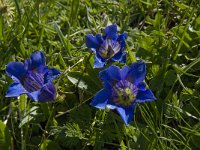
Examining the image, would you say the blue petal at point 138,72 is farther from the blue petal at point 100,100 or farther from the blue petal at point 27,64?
the blue petal at point 27,64

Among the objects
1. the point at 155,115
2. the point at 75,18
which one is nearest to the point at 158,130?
the point at 155,115

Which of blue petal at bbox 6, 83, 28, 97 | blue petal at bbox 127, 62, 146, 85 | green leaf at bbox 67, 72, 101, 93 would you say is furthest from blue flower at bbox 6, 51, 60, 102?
blue petal at bbox 127, 62, 146, 85

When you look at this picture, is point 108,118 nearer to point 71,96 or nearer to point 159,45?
point 71,96

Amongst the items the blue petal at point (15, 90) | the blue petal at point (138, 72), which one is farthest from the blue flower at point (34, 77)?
the blue petal at point (138, 72)

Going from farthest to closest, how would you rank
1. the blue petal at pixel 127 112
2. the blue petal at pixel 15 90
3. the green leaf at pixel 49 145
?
the green leaf at pixel 49 145 < the blue petal at pixel 15 90 < the blue petal at pixel 127 112

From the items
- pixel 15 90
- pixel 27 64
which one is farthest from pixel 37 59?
pixel 15 90

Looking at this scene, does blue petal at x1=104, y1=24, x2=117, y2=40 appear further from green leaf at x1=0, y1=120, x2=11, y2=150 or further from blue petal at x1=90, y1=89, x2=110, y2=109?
green leaf at x1=0, y1=120, x2=11, y2=150

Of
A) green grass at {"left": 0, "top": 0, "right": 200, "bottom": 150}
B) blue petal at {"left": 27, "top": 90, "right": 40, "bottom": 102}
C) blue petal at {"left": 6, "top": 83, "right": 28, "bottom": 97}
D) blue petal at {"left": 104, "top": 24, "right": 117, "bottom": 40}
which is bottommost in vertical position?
green grass at {"left": 0, "top": 0, "right": 200, "bottom": 150}
